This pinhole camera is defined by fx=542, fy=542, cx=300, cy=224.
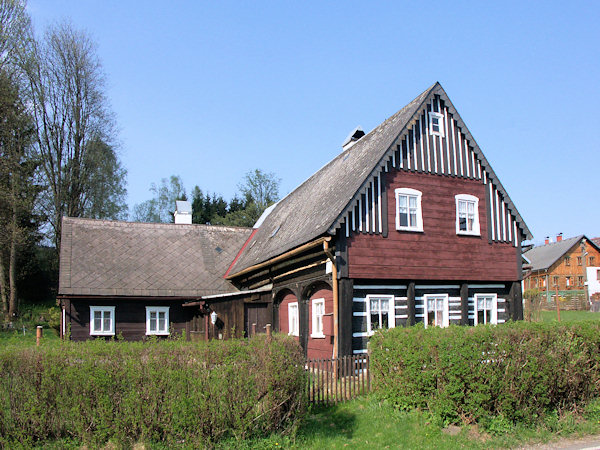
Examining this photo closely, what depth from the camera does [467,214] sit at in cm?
2005

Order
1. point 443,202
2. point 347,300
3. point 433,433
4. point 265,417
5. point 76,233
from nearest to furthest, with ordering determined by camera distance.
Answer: point 265,417 < point 433,433 < point 347,300 < point 443,202 < point 76,233

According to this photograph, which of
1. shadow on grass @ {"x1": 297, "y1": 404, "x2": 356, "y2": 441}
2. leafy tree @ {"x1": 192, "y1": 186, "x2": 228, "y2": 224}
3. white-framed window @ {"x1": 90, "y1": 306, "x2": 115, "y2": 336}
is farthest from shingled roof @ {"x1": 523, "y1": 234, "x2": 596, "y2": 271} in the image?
shadow on grass @ {"x1": 297, "y1": 404, "x2": 356, "y2": 441}

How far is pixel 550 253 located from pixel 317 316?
2096 inches

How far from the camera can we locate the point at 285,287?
68.3 ft

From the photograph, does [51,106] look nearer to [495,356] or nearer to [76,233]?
[76,233]

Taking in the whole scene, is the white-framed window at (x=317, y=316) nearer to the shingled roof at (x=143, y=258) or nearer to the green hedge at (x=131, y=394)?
the shingled roof at (x=143, y=258)

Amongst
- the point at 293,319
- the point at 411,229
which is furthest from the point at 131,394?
the point at 293,319

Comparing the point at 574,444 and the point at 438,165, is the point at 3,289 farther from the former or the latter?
the point at 574,444

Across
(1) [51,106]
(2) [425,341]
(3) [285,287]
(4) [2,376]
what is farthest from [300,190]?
(1) [51,106]

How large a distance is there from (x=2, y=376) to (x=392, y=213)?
12.8 meters

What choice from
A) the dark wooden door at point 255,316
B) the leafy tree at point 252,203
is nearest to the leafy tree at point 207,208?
the leafy tree at point 252,203

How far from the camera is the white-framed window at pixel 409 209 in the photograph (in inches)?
734

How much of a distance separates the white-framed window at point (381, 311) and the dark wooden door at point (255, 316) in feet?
17.2

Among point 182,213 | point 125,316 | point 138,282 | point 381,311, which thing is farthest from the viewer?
point 182,213
